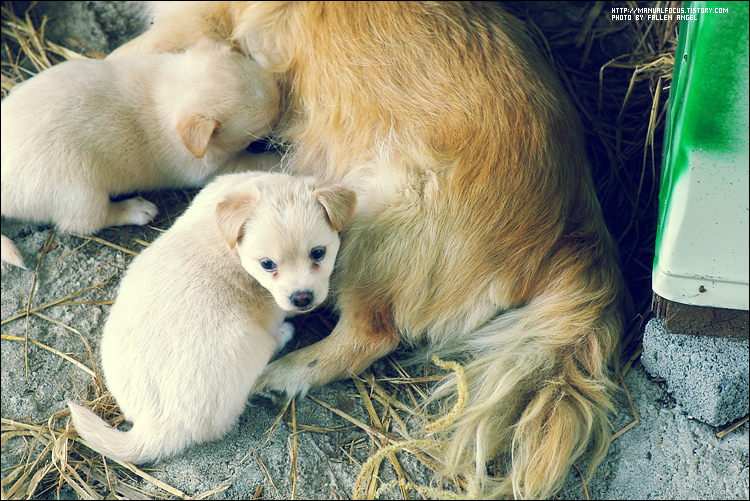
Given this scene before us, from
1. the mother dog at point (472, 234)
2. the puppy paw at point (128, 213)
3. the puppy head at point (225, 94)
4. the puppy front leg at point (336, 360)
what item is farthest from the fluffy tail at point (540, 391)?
the puppy paw at point (128, 213)

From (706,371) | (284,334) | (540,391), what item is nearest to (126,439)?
(284,334)

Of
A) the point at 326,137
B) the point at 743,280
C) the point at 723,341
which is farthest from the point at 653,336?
the point at 326,137

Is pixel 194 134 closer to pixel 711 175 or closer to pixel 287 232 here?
pixel 287 232

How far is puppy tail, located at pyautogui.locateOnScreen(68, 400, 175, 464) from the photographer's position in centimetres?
182

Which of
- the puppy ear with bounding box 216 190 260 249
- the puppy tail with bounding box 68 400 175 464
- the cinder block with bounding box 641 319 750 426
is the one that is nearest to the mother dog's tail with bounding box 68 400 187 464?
the puppy tail with bounding box 68 400 175 464

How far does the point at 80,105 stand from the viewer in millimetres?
2289

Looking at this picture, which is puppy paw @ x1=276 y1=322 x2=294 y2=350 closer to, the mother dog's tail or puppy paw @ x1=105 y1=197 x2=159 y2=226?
the mother dog's tail

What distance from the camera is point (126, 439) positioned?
6.05 feet

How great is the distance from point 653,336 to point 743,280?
368 millimetres

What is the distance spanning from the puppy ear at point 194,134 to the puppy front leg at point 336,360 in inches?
35.3

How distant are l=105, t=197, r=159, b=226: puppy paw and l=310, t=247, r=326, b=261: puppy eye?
963mm

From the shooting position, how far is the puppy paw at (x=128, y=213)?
2.46 meters

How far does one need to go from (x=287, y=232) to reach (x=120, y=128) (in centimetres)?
103

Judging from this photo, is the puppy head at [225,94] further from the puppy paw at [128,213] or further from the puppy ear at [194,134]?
the puppy paw at [128,213]
